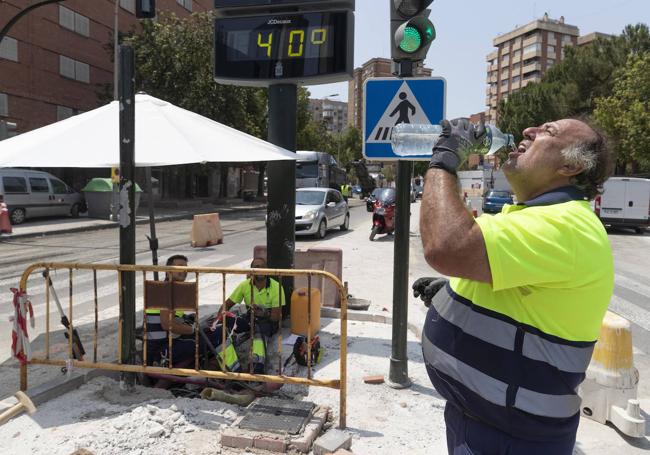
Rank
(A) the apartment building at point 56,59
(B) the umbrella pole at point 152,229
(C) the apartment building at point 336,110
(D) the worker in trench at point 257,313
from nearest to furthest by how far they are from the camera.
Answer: (D) the worker in trench at point 257,313 < (B) the umbrella pole at point 152,229 < (A) the apartment building at point 56,59 < (C) the apartment building at point 336,110

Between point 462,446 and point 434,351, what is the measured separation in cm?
33

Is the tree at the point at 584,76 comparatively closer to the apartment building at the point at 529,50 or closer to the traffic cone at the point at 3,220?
A: the traffic cone at the point at 3,220

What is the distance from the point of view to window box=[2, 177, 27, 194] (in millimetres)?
17688

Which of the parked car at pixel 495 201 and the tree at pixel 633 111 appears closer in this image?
the parked car at pixel 495 201

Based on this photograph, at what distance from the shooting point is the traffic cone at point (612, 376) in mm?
3861

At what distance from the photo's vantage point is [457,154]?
1.80 m

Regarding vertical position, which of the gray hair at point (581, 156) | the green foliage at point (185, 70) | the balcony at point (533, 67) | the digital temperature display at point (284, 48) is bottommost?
the gray hair at point (581, 156)

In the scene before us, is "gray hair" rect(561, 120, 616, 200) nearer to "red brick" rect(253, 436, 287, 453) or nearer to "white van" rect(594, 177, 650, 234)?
"red brick" rect(253, 436, 287, 453)

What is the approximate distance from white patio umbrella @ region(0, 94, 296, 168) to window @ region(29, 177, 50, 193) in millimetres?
15954

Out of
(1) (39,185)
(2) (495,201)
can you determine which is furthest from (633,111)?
(1) (39,185)

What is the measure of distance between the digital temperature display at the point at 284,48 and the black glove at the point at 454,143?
3622mm

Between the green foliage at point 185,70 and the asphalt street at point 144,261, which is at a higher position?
the green foliage at point 185,70

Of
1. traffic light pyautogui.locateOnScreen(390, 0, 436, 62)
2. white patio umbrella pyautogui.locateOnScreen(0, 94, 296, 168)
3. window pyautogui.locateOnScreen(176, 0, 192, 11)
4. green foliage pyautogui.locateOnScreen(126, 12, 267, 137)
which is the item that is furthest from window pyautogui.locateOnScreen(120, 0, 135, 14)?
traffic light pyautogui.locateOnScreen(390, 0, 436, 62)

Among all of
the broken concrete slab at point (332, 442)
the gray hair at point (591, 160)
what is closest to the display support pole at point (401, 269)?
the broken concrete slab at point (332, 442)
